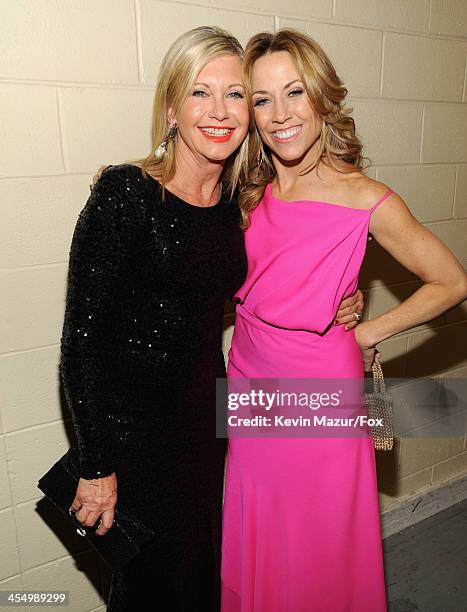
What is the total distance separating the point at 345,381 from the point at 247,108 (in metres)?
0.78

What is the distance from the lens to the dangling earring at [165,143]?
4.80ft

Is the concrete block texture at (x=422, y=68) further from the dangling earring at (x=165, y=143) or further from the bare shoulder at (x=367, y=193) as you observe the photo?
the dangling earring at (x=165, y=143)

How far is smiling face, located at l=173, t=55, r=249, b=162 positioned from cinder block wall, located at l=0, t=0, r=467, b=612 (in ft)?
1.00

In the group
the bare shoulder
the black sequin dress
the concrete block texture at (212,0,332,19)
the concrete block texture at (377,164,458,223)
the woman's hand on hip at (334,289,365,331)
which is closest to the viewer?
the black sequin dress

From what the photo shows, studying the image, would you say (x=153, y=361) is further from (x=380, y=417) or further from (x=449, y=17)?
(x=449, y=17)

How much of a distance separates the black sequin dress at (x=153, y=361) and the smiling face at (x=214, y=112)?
0.15m

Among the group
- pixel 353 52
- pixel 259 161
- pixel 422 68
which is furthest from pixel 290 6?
pixel 422 68

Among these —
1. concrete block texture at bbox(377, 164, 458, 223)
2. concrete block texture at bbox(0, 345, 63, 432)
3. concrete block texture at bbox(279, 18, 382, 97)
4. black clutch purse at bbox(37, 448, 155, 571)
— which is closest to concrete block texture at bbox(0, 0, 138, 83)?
concrete block texture at bbox(279, 18, 382, 97)

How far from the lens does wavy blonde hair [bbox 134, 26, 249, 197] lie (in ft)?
4.55

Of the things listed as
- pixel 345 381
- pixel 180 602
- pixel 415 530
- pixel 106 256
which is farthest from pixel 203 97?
pixel 415 530

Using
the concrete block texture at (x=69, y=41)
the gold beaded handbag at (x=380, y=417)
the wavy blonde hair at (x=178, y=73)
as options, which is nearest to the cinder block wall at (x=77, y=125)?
the concrete block texture at (x=69, y=41)

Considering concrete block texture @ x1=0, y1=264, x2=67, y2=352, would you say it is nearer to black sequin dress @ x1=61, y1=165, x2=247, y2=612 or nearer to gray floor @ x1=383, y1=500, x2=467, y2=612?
black sequin dress @ x1=61, y1=165, x2=247, y2=612

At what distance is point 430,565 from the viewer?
2.41 m

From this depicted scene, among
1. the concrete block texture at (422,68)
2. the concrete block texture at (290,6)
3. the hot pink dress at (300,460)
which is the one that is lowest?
the hot pink dress at (300,460)
